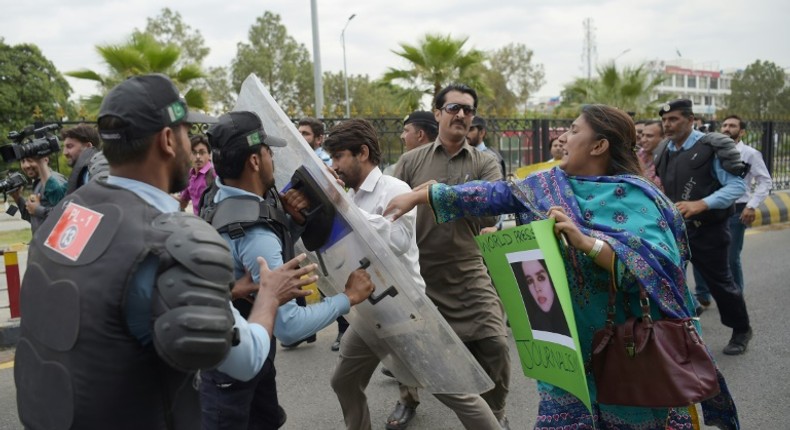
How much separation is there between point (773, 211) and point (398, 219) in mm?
10794

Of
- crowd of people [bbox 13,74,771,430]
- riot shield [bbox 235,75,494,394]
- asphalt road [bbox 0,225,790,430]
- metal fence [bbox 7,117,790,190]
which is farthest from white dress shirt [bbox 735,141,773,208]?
riot shield [bbox 235,75,494,394]

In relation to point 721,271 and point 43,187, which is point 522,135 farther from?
point 43,187

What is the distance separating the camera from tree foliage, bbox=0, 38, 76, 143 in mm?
32406

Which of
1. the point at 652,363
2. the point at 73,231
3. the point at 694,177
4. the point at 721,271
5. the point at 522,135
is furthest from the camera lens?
the point at 522,135

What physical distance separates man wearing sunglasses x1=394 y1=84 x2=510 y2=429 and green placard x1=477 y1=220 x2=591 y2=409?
1.18 metres

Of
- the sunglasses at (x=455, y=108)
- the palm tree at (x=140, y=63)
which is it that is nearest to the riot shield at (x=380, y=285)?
the sunglasses at (x=455, y=108)

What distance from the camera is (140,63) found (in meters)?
9.88

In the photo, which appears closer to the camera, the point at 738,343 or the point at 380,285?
the point at 380,285

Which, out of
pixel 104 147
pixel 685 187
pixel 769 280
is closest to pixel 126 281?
pixel 104 147

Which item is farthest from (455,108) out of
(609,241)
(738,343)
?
(738,343)

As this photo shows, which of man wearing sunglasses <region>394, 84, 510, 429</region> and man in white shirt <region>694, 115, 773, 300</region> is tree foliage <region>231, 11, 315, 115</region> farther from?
man wearing sunglasses <region>394, 84, 510, 429</region>

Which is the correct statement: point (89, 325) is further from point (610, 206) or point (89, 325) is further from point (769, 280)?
point (769, 280)

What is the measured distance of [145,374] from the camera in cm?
145

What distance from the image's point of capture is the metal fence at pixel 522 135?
9961 millimetres
